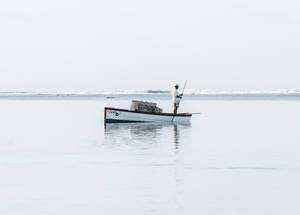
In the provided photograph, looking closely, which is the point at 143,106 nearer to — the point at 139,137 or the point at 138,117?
the point at 138,117

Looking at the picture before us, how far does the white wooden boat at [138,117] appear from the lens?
42812 millimetres

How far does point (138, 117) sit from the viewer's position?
42719mm

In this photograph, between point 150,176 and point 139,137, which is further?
point 139,137

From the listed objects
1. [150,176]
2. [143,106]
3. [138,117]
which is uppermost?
[143,106]

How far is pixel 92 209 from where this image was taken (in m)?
12.8

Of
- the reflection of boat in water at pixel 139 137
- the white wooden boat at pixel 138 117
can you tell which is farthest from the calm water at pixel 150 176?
the white wooden boat at pixel 138 117

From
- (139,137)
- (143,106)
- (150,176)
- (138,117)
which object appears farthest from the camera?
(143,106)

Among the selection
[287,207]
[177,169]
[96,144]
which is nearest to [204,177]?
[177,169]

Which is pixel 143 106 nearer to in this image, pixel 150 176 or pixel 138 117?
pixel 138 117

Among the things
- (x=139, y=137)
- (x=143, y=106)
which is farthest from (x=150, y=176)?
(x=143, y=106)

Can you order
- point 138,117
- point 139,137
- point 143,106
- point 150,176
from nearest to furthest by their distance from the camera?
point 150,176 < point 139,137 < point 138,117 < point 143,106

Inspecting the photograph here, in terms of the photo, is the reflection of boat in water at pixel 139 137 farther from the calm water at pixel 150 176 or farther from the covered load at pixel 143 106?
the covered load at pixel 143 106

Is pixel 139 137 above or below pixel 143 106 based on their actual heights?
below

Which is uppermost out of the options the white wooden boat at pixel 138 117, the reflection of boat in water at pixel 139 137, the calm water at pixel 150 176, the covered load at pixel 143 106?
→ the covered load at pixel 143 106
